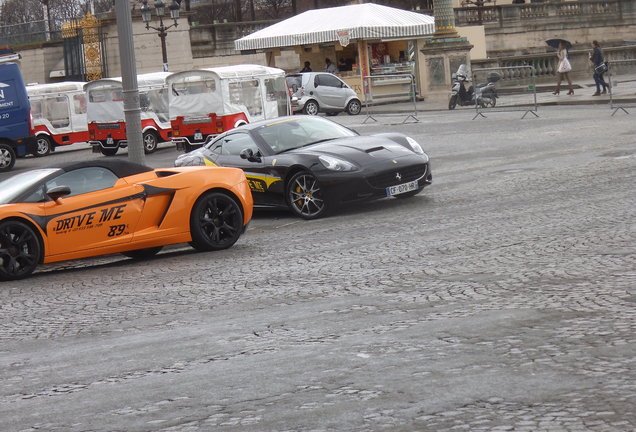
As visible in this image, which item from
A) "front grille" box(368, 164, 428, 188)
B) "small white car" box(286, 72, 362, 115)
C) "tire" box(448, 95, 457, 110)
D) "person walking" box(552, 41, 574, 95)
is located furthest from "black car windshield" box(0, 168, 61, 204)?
"person walking" box(552, 41, 574, 95)

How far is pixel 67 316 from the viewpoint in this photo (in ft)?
30.1

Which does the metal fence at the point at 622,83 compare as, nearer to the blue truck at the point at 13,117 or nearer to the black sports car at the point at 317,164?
the blue truck at the point at 13,117

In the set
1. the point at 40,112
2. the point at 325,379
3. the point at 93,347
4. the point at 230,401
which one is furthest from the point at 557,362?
the point at 40,112

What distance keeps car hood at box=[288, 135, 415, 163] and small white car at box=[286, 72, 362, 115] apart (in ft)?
82.1

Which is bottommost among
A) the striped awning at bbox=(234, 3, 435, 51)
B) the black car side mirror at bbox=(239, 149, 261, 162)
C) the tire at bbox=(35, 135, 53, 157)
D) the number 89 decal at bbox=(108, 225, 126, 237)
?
the number 89 decal at bbox=(108, 225, 126, 237)

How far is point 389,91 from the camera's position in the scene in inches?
1670

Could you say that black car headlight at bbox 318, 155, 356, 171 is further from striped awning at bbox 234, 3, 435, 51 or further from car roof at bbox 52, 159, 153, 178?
striped awning at bbox 234, 3, 435, 51

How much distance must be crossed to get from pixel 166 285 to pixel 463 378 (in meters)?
4.99

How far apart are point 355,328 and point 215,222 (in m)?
5.42

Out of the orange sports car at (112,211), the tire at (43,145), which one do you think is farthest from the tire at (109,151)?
the orange sports car at (112,211)

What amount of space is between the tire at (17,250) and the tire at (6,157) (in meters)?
19.3

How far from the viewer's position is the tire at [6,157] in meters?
30.3

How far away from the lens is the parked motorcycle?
105 feet

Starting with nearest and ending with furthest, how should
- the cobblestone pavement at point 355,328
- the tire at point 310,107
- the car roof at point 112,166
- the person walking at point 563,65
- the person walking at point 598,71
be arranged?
the cobblestone pavement at point 355,328 < the car roof at point 112,166 < the person walking at point 598,71 < the person walking at point 563,65 < the tire at point 310,107
